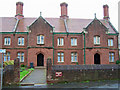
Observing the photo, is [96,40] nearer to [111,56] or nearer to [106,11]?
[111,56]

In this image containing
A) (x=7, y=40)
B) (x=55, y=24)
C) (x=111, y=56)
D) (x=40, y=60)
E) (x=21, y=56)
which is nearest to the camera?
(x=21, y=56)

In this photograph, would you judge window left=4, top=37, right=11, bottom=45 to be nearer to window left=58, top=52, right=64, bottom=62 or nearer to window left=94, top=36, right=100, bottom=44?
window left=58, top=52, right=64, bottom=62

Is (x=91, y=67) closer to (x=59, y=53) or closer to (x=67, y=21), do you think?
(x=59, y=53)

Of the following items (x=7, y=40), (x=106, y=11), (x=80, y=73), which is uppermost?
(x=106, y=11)

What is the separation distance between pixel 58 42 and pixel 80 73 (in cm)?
1556

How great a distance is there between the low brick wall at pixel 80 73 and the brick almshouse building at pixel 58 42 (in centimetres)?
1232

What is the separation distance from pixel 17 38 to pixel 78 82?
1890 cm

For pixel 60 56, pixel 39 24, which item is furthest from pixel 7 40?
pixel 60 56

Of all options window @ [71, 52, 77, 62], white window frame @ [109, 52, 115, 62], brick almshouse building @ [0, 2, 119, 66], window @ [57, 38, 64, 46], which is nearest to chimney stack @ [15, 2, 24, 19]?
brick almshouse building @ [0, 2, 119, 66]

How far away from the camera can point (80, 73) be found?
13930 millimetres

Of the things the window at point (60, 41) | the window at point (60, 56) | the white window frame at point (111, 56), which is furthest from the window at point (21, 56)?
the white window frame at point (111, 56)

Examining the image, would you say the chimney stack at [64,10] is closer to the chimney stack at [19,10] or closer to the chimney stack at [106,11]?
the chimney stack at [19,10]

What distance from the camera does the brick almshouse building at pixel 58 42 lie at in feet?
88.9

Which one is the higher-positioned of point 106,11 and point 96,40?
point 106,11
